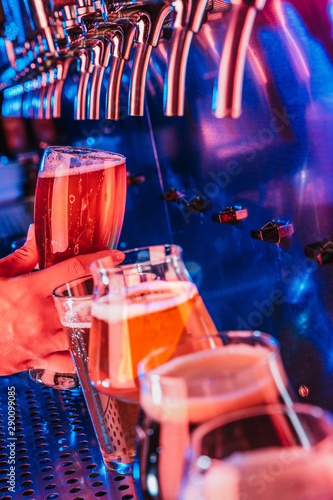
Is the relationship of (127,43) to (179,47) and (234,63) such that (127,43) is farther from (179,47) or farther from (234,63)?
(234,63)

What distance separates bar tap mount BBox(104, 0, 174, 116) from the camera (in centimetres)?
83

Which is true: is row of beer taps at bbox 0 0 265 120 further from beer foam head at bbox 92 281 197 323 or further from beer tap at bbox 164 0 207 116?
beer foam head at bbox 92 281 197 323

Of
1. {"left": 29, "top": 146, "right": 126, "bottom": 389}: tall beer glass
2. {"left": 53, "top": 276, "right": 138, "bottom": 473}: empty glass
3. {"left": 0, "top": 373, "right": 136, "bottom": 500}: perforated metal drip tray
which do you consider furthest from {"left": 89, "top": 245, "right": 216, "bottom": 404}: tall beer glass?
{"left": 29, "top": 146, "right": 126, "bottom": 389}: tall beer glass

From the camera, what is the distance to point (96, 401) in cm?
83

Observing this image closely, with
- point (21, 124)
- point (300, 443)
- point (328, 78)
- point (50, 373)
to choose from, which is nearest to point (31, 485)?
point (50, 373)

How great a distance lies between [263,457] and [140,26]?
26.7 inches

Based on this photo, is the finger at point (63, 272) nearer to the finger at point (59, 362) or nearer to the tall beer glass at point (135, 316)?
the finger at point (59, 362)

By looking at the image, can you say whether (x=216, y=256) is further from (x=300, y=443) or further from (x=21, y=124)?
(x=21, y=124)

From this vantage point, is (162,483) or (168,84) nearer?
(162,483)

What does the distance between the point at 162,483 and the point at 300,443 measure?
0.12 meters

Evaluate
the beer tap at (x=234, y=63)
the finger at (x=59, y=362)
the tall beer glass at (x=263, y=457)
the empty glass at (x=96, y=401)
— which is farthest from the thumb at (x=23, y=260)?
the tall beer glass at (x=263, y=457)

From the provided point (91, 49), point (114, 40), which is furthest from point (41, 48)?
point (114, 40)

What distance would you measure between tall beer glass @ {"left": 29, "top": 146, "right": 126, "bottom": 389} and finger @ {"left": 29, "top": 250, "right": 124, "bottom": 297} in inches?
2.4

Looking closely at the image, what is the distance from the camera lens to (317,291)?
1039mm
